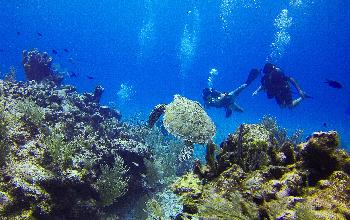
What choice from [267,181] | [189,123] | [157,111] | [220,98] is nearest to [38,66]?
[220,98]

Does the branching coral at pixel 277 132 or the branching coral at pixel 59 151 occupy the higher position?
the branching coral at pixel 277 132

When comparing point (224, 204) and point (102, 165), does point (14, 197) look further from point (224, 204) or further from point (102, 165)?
point (224, 204)

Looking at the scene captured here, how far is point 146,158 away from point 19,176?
130 inches

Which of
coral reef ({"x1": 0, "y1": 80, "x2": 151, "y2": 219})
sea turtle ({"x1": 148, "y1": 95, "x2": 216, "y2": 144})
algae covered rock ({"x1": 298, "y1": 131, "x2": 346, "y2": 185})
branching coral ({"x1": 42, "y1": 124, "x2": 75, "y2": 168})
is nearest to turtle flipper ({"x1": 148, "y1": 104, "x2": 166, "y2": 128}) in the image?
coral reef ({"x1": 0, "y1": 80, "x2": 151, "y2": 219})

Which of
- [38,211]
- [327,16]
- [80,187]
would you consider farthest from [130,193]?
[327,16]

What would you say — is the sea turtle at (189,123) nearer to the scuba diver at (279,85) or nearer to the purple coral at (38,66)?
the scuba diver at (279,85)

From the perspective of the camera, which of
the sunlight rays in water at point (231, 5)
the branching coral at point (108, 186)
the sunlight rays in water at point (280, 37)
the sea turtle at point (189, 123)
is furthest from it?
the sunlight rays in water at point (231, 5)

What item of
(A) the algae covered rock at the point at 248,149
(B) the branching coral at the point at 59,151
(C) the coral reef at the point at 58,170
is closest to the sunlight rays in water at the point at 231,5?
(C) the coral reef at the point at 58,170

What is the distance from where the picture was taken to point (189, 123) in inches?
302

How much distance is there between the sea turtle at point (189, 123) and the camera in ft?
24.7

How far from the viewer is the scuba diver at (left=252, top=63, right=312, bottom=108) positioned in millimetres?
12516

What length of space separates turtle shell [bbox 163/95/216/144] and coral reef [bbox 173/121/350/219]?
1.39 m

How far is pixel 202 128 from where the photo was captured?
763 centimetres

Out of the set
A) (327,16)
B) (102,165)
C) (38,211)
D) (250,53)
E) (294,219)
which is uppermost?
(250,53)
